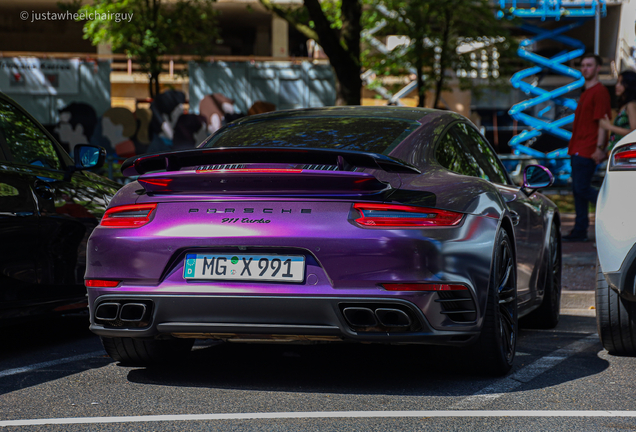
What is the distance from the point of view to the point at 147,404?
374cm

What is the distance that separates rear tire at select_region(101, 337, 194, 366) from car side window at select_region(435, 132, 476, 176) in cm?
173

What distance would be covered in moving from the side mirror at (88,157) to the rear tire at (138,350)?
1.58 meters

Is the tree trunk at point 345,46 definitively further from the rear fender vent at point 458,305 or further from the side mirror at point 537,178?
the rear fender vent at point 458,305

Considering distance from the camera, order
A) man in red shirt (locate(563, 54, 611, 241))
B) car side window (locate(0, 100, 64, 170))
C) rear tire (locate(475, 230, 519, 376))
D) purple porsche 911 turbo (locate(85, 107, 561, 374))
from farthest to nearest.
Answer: man in red shirt (locate(563, 54, 611, 241))
car side window (locate(0, 100, 64, 170))
rear tire (locate(475, 230, 519, 376))
purple porsche 911 turbo (locate(85, 107, 561, 374))

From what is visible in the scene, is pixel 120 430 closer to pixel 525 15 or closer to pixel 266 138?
pixel 266 138

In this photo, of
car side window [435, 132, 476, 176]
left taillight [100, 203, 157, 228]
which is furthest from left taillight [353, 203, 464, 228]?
left taillight [100, 203, 157, 228]

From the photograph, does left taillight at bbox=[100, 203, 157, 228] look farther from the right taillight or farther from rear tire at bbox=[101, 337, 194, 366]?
the right taillight

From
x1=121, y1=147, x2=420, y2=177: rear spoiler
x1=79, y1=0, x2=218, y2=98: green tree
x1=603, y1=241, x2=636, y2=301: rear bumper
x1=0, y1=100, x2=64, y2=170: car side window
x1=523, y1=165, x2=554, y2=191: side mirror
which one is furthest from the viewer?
x1=79, y1=0, x2=218, y2=98: green tree

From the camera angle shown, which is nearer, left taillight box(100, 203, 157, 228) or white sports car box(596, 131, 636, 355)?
left taillight box(100, 203, 157, 228)

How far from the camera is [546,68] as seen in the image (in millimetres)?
31953

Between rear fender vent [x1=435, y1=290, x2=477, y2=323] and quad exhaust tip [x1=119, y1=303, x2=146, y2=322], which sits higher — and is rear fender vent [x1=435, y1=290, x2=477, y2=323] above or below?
above

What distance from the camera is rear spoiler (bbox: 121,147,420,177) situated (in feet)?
12.3

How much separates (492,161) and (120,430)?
10.1 ft

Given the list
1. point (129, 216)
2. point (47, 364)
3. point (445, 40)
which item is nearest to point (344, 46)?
point (445, 40)
